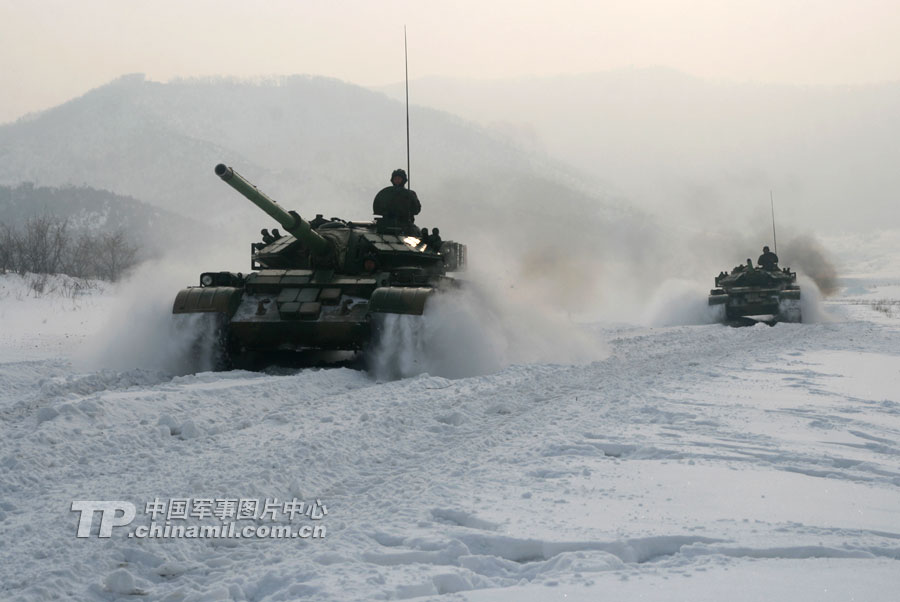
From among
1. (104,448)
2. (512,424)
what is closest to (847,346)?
(512,424)

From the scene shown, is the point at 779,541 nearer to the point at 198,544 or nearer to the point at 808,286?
the point at 198,544

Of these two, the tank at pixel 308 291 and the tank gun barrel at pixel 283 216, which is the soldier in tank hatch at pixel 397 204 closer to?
the tank at pixel 308 291

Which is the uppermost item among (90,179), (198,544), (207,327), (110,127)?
(110,127)

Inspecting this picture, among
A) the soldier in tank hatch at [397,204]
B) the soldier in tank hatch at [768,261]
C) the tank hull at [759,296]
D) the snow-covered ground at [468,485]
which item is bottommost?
the snow-covered ground at [468,485]

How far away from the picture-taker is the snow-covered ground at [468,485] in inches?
132

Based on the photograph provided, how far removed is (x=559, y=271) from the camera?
4838 cm

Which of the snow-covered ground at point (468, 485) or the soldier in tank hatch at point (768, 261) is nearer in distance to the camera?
the snow-covered ground at point (468, 485)

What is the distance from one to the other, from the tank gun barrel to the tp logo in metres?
6.78

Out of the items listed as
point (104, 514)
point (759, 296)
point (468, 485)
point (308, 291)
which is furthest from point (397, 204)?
point (759, 296)

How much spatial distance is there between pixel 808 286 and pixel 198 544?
25.7 metres

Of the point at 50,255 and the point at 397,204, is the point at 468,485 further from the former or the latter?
the point at 50,255

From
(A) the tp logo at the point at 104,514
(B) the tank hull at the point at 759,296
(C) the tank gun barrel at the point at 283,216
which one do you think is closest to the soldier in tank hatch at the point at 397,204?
(C) the tank gun barrel at the point at 283,216

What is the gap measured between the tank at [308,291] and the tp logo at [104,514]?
6.23 metres

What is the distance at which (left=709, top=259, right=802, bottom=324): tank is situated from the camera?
24.8 meters
